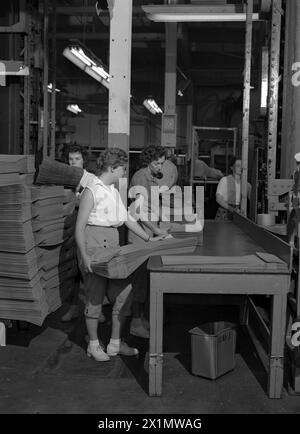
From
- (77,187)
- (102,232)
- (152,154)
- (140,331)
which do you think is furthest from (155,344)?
(77,187)

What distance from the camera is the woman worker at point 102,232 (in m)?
4.04

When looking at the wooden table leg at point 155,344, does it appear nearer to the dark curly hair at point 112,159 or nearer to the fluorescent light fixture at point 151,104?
the dark curly hair at point 112,159

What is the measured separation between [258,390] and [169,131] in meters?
6.16

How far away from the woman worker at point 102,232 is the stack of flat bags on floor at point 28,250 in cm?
35

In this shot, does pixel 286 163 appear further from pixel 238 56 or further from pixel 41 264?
pixel 238 56

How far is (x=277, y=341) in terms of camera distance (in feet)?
11.3

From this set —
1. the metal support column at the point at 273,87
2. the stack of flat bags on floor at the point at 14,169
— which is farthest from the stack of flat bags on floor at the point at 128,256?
the metal support column at the point at 273,87

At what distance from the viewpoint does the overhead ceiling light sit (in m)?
6.55

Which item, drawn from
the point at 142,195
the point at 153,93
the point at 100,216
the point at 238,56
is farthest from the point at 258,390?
the point at 153,93

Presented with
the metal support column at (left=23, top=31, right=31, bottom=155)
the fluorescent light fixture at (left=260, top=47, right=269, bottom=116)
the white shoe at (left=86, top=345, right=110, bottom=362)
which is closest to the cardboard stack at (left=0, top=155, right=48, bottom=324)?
the white shoe at (left=86, top=345, right=110, bottom=362)

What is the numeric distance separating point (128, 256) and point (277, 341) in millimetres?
1156

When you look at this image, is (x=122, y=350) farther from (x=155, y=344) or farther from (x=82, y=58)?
(x=82, y=58)

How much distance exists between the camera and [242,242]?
456cm

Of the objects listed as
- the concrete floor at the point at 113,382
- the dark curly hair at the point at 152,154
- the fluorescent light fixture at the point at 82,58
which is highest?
the fluorescent light fixture at the point at 82,58
